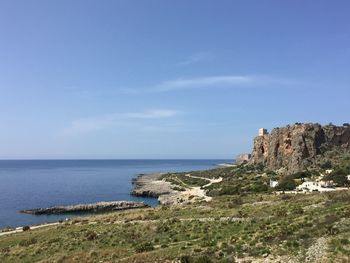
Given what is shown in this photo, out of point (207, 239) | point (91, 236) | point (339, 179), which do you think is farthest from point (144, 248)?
point (339, 179)

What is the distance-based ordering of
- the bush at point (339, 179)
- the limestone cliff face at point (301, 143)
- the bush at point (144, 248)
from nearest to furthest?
the bush at point (144, 248) → the bush at point (339, 179) → the limestone cliff face at point (301, 143)

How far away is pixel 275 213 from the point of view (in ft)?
132

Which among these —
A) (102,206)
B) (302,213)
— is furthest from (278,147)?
(302,213)

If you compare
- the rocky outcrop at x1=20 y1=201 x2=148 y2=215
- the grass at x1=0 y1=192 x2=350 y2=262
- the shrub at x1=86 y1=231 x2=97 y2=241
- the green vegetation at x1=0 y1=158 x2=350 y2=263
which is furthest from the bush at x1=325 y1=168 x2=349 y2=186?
the shrub at x1=86 y1=231 x2=97 y2=241

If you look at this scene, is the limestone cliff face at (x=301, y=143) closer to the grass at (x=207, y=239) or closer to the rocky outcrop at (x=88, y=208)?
the rocky outcrop at (x=88, y=208)

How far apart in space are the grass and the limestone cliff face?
75145mm

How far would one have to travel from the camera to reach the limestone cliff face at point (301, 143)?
12031 centimetres

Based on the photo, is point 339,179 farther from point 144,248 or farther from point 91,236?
point 144,248

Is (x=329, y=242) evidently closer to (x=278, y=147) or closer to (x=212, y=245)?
(x=212, y=245)

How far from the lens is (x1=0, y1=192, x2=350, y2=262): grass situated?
24.9 metres

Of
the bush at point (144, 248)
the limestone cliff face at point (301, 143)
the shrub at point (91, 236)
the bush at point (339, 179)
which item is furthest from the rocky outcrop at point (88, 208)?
the bush at point (144, 248)

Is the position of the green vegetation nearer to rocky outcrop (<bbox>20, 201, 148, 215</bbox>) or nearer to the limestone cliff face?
rocky outcrop (<bbox>20, 201, 148, 215</bbox>)

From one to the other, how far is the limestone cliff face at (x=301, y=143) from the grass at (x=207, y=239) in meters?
75.1

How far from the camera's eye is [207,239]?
103ft
